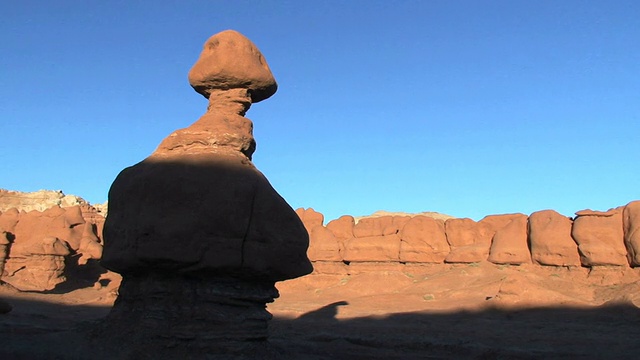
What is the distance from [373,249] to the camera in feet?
87.4

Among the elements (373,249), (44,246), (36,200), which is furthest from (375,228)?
(36,200)

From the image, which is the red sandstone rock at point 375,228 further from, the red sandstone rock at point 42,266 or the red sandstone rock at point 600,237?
the red sandstone rock at point 42,266

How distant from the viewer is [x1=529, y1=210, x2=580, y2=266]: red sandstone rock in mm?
20578

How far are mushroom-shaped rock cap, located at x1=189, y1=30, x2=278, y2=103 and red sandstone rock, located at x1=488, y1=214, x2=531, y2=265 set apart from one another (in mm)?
16336

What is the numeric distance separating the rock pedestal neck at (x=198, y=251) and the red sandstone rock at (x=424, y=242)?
18121 millimetres

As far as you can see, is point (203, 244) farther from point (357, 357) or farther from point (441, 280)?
point (441, 280)

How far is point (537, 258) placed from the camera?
21.5 metres

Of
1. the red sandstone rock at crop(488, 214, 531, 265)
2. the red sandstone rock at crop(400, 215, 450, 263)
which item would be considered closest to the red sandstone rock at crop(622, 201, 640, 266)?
the red sandstone rock at crop(488, 214, 531, 265)

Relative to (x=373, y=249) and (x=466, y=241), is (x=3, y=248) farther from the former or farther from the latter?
(x=466, y=241)

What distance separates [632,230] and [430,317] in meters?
8.17

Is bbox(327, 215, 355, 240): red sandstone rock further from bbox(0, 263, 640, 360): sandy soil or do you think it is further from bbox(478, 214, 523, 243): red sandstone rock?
bbox(478, 214, 523, 243): red sandstone rock

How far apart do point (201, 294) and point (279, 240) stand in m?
1.27

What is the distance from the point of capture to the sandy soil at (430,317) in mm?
10227

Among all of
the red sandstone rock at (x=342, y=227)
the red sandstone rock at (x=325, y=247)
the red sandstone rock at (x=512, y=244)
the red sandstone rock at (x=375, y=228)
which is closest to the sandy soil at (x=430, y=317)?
the red sandstone rock at (x=512, y=244)
